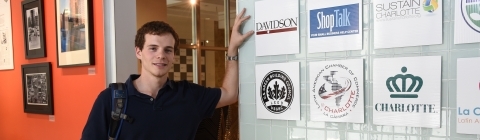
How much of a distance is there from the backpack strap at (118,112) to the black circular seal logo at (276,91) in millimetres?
670

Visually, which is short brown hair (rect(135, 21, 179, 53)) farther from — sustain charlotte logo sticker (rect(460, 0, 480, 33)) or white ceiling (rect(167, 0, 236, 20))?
white ceiling (rect(167, 0, 236, 20))

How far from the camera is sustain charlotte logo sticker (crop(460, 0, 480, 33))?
3.34ft

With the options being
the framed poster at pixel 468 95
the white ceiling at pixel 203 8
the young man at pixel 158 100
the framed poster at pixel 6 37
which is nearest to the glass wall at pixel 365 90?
the framed poster at pixel 468 95

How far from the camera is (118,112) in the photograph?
174 cm

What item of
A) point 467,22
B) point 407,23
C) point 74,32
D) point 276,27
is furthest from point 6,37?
point 467,22

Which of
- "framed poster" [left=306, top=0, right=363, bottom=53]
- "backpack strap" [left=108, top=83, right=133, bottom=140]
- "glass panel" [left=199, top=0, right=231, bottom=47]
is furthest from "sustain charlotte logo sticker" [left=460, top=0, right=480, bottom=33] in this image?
"glass panel" [left=199, top=0, right=231, bottom=47]

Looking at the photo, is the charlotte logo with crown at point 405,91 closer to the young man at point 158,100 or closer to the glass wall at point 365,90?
the glass wall at point 365,90

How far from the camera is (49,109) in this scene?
3279 millimetres

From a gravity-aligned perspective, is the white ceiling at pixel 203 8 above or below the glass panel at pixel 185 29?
above

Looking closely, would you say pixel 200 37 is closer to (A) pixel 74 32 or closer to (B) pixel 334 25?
(A) pixel 74 32

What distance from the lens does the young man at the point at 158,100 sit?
5.74ft

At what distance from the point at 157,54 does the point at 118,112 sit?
1.02 ft

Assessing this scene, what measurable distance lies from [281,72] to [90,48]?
71.7 inches

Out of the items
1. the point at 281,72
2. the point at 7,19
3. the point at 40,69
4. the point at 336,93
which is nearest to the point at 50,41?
the point at 40,69
